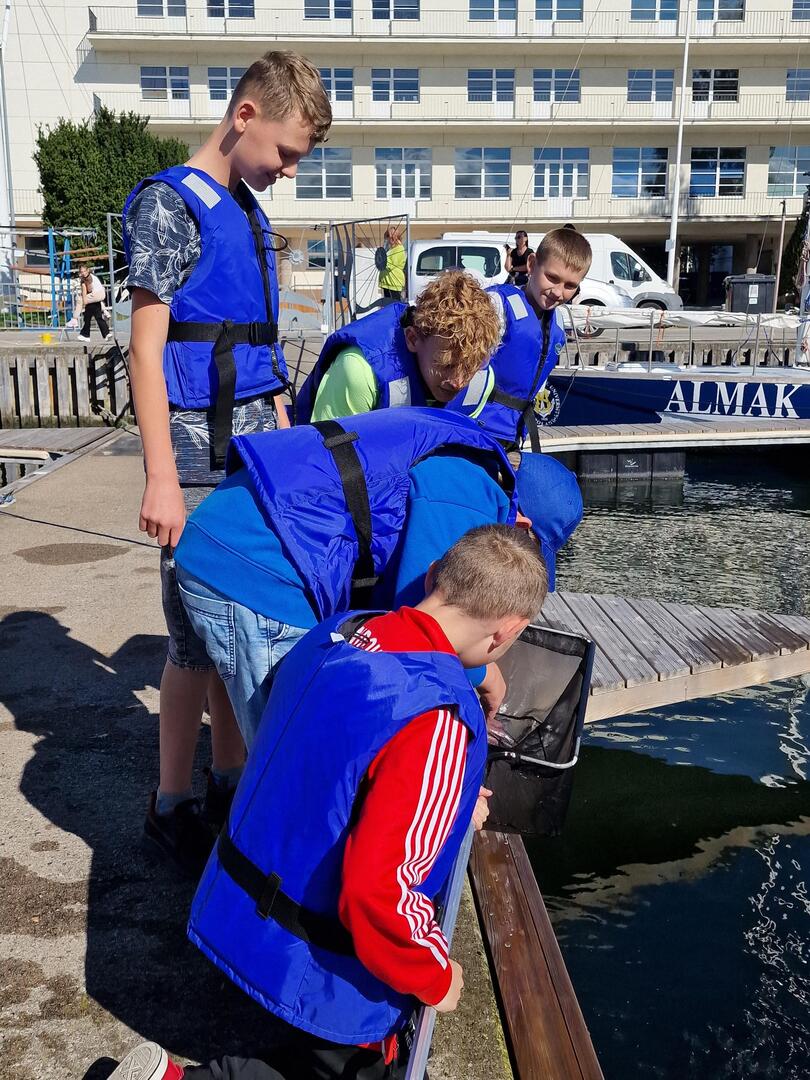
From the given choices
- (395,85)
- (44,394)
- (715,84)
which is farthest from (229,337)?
(715,84)

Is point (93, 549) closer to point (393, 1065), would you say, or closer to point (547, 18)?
point (393, 1065)

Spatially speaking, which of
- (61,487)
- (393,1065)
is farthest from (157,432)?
(61,487)

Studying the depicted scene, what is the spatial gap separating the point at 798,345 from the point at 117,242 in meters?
26.7

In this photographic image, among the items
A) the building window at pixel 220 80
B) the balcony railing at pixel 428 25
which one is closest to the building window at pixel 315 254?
the building window at pixel 220 80

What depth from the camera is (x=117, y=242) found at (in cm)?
3556

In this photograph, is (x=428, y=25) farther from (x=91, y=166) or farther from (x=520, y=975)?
(x=520, y=975)

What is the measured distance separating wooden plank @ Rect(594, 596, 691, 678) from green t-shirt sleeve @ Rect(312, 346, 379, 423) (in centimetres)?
253

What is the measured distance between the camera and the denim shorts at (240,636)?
243 centimetres

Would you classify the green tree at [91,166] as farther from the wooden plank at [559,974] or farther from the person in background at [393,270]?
the wooden plank at [559,974]

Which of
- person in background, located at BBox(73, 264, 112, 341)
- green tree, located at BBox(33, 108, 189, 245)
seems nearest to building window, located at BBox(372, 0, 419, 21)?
green tree, located at BBox(33, 108, 189, 245)

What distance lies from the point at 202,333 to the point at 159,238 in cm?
28

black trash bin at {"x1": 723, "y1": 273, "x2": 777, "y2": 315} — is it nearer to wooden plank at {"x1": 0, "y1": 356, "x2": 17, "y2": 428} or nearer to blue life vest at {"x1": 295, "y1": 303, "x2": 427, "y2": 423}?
wooden plank at {"x1": 0, "y1": 356, "x2": 17, "y2": 428}

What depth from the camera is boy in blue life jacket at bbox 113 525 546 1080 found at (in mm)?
1882

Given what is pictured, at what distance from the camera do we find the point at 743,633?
555 cm
